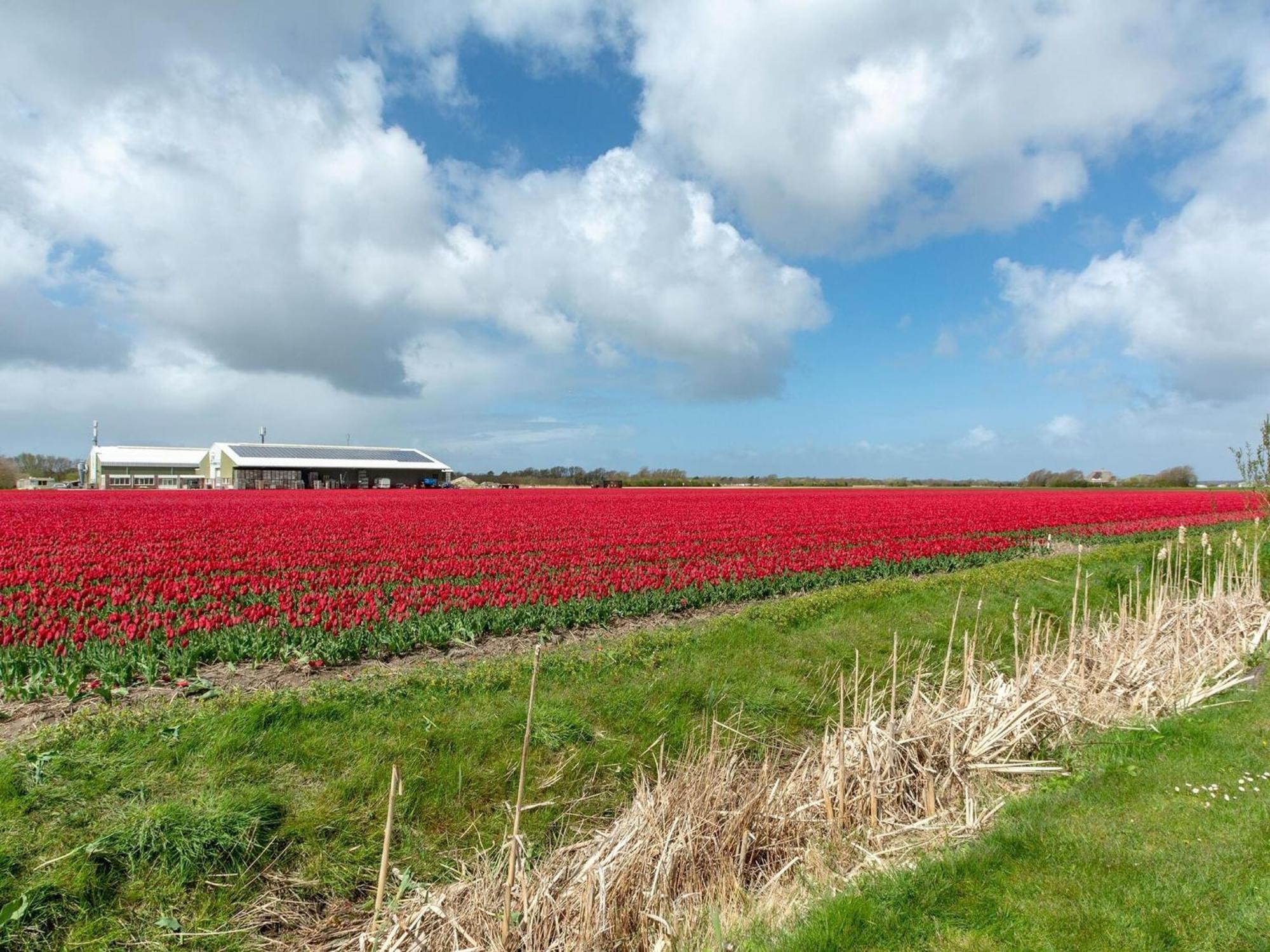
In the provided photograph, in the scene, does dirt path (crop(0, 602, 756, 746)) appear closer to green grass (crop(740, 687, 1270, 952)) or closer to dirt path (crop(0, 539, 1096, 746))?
dirt path (crop(0, 539, 1096, 746))

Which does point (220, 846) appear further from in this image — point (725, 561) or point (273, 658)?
point (725, 561)

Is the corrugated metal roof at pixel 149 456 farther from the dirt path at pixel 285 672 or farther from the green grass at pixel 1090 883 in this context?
the green grass at pixel 1090 883

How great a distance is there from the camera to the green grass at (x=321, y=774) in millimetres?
4277

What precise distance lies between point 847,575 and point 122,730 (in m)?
14.0

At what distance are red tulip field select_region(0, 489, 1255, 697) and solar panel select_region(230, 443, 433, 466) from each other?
40454 mm

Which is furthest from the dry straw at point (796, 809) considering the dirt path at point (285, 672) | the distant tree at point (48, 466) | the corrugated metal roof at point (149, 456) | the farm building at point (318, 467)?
the distant tree at point (48, 466)

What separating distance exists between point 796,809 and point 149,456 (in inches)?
3575

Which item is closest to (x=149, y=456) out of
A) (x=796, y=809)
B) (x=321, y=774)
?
(x=321, y=774)

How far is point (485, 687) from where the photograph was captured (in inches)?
291

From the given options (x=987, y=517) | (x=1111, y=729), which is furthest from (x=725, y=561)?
(x=987, y=517)

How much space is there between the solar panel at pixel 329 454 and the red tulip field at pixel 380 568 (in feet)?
133

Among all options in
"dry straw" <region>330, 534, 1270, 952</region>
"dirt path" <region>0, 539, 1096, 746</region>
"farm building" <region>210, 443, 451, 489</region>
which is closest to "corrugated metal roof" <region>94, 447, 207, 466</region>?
"farm building" <region>210, 443, 451, 489</region>

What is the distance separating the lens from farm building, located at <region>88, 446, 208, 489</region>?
73500 mm

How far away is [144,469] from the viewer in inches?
2965
